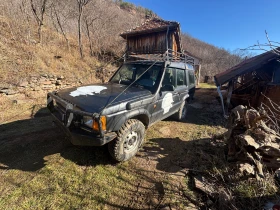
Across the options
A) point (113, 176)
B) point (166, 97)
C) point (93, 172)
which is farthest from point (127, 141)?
point (166, 97)

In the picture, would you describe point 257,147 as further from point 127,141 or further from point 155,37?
point 155,37

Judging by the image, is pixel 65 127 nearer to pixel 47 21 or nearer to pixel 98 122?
pixel 98 122

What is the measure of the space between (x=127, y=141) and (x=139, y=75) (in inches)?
71.6

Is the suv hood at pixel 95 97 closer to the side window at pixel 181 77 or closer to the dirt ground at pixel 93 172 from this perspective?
the dirt ground at pixel 93 172

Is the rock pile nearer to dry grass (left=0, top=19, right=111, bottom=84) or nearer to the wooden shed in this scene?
dry grass (left=0, top=19, right=111, bottom=84)

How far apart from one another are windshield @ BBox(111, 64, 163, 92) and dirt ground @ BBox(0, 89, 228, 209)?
1.52 metres

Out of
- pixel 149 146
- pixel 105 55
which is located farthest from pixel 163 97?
pixel 105 55

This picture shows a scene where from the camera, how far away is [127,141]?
297 cm

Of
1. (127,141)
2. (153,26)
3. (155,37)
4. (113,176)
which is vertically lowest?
(113,176)

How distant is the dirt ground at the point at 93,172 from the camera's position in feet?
7.29

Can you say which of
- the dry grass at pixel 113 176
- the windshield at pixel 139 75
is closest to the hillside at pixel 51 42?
the windshield at pixel 139 75

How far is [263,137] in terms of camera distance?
2758 mm

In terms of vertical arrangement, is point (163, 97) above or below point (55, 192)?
above

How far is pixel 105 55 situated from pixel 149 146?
1114cm
